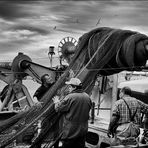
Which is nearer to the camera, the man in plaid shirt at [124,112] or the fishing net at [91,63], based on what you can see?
the man in plaid shirt at [124,112]

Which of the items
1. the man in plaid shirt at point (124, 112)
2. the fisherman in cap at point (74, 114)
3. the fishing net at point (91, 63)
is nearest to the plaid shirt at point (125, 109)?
the man in plaid shirt at point (124, 112)

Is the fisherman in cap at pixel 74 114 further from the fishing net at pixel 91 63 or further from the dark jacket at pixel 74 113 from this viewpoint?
the fishing net at pixel 91 63

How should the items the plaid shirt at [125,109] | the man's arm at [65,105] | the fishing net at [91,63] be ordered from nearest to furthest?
the man's arm at [65,105] → the plaid shirt at [125,109] → the fishing net at [91,63]

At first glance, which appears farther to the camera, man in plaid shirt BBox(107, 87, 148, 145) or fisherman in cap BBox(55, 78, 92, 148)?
man in plaid shirt BBox(107, 87, 148, 145)

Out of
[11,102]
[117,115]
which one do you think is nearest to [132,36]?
[117,115]

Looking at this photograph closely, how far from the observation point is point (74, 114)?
17.2 feet

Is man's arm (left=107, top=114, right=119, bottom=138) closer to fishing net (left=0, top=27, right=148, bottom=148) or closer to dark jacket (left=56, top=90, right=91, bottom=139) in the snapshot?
dark jacket (left=56, top=90, right=91, bottom=139)

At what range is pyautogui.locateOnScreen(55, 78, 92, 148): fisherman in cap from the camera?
5219 millimetres

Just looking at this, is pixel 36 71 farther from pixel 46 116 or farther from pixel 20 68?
pixel 46 116

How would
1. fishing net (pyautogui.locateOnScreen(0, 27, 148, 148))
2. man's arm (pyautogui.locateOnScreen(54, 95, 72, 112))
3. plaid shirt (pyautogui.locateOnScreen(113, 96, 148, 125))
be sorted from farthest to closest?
fishing net (pyautogui.locateOnScreen(0, 27, 148, 148))
plaid shirt (pyautogui.locateOnScreen(113, 96, 148, 125))
man's arm (pyautogui.locateOnScreen(54, 95, 72, 112))

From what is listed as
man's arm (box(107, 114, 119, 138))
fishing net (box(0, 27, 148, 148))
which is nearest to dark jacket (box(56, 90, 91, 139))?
man's arm (box(107, 114, 119, 138))

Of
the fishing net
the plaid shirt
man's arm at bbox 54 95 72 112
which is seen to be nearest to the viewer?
man's arm at bbox 54 95 72 112

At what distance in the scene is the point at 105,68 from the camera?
632cm

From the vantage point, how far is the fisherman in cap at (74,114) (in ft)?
17.1
